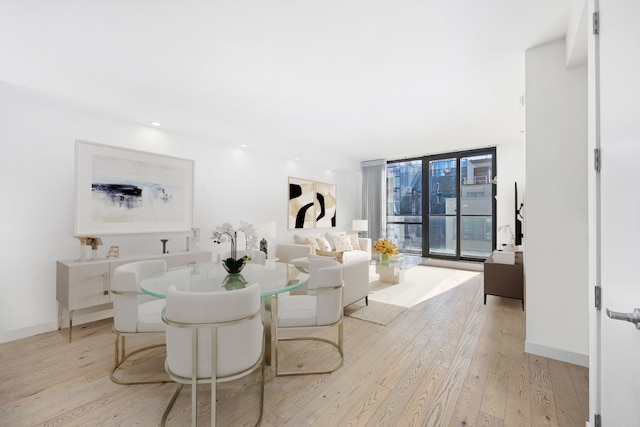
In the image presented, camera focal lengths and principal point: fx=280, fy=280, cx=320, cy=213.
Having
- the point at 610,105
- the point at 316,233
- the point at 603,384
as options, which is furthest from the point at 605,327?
the point at 316,233

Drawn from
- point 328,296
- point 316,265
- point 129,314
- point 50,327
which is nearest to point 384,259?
point 316,265

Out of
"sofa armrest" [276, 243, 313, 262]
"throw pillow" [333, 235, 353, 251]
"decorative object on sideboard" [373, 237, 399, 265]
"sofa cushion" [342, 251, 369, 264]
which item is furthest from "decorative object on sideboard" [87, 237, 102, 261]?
"throw pillow" [333, 235, 353, 251]

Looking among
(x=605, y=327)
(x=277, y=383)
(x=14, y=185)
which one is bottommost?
(x=277, y=383)

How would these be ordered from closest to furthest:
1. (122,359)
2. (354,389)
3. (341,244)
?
(354,389) < (122,359) < (341,244)

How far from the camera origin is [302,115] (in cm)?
416

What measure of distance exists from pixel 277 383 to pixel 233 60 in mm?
2821

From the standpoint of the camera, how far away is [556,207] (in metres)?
2.33

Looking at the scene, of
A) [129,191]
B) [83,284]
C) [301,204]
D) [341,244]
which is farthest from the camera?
[341,244]

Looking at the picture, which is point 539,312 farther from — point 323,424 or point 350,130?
point 350,130

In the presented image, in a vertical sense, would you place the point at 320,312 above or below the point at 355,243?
below

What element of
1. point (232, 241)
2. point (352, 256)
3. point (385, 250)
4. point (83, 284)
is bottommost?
point (352, 256)

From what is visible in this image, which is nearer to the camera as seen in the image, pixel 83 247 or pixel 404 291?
pixel 83 247

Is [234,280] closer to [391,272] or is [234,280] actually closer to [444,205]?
[391,272]

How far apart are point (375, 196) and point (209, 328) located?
635cm
